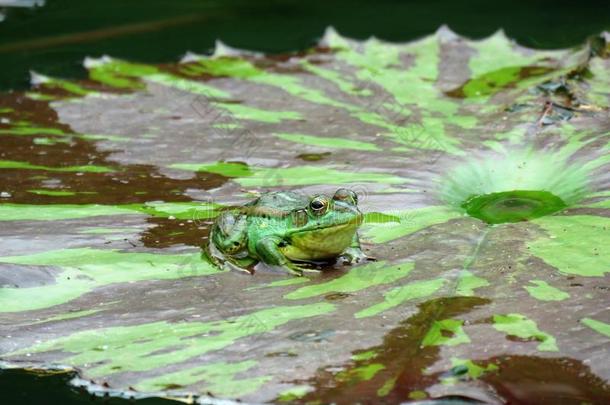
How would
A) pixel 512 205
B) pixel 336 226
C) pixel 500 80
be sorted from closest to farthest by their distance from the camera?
pixel 336 226
pixel 512 205
pixel 500 80

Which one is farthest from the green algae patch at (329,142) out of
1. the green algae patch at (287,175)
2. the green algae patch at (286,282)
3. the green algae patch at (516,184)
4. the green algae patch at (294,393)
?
the green algae patch at (294,393)

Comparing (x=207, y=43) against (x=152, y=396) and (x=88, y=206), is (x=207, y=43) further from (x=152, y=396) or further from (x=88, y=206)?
(x=152, y=396)

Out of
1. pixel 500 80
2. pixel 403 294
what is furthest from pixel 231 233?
pixel 500 80

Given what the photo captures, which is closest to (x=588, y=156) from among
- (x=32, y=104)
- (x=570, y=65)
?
(x=570, y=65)

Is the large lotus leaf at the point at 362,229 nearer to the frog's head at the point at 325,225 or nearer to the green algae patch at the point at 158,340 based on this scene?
the green algae patch at the point at 158,340

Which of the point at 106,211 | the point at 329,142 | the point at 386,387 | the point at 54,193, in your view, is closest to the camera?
the point at 386,387

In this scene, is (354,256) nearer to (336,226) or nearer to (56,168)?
(336,226)
